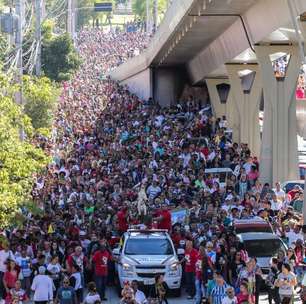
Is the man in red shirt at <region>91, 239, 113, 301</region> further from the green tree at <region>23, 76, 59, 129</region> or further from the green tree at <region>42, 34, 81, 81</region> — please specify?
the green tree at <region>42, 34, 81, 81</region>

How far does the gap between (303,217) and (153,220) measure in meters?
3.40

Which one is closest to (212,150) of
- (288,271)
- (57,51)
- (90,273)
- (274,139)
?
(274,139)

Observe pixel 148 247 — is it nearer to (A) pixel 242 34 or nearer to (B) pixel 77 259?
(B) pixel 77 259

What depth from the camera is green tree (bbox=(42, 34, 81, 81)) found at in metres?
83.7

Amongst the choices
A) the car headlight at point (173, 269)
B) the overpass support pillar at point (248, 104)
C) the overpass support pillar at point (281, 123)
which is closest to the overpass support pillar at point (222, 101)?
the overpass support pillar at point (248, 104)

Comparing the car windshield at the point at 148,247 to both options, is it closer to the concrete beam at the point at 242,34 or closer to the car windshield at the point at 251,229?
the car windshield at the point at 251,229

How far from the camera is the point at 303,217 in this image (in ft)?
97.4

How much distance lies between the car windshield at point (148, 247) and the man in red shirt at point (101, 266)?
0.72m

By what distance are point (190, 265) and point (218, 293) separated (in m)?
4.62

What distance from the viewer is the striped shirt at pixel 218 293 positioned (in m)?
20.6

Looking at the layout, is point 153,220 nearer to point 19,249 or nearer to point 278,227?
point 278,227

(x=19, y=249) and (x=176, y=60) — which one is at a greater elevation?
(x=176, y=60)

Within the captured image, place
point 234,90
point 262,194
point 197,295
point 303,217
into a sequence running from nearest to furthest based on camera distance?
point 197,295 → point 303,217 → point 262,194 → point 234,90

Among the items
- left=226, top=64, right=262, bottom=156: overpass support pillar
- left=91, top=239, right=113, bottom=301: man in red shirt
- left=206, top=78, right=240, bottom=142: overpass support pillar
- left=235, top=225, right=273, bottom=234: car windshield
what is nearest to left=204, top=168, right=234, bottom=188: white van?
left=235, top=225, right=273, bottom=234: car windshield
